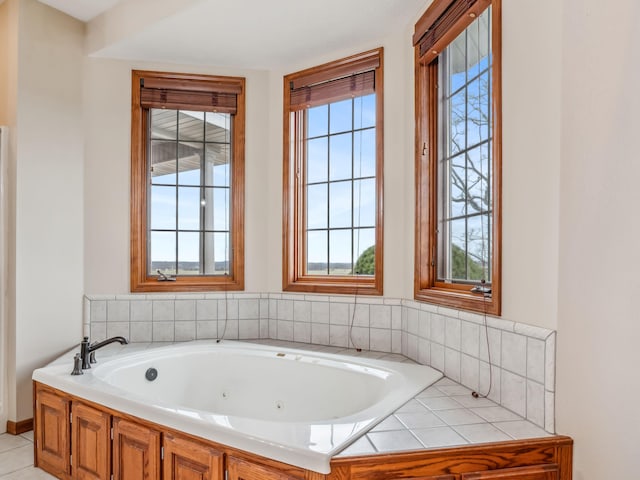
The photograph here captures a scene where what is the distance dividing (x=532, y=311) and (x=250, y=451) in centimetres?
108

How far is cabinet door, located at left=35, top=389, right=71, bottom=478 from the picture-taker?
2.25m

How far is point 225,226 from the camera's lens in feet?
11.0

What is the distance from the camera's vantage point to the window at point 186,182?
126 inches

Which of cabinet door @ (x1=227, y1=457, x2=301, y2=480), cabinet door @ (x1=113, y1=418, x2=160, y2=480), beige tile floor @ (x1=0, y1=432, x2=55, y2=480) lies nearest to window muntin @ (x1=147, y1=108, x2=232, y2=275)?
beige tile floor @ (x1=0, y1=432, x2=55, y2=480)

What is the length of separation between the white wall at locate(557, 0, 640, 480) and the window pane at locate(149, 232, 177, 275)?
100 inches

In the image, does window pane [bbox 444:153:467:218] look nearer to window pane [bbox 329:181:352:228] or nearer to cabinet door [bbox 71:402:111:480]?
window pane [bbox 329:181:352:228]

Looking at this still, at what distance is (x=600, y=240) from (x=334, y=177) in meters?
1.94

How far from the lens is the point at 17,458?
2.50 meters

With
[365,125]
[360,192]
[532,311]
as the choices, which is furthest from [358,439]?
[365,125]

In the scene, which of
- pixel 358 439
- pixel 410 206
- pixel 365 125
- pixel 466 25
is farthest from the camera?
pixel 365 125

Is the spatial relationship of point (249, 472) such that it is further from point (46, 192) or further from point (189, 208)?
point (46, 192)

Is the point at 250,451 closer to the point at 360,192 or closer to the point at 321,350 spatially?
the point at 321,350

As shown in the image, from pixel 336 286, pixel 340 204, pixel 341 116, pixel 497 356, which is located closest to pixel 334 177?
pixel 340 204

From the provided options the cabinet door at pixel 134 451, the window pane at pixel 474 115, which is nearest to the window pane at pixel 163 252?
the cabinet door at pixel 134 451
